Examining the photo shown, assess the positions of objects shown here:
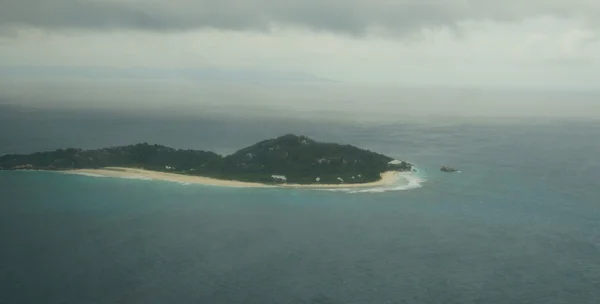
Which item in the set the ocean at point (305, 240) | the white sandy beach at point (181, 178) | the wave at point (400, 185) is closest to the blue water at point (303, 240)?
the ocean at point (305, 240)

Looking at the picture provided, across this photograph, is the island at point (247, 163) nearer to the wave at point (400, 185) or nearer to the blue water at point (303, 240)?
the wave at point (400, 185)

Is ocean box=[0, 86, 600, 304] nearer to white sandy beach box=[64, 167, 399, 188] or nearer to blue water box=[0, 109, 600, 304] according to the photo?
blue water box=[0, 109, 600, 304]

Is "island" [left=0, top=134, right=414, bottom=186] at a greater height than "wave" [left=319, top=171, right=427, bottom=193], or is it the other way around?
"island" [left=0, top=134, right=414, bottom=186]

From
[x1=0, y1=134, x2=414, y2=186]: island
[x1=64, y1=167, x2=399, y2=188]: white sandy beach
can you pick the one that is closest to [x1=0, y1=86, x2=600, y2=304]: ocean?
[x1=64, y1=167, x2=399, y2=188]: white sandy beach

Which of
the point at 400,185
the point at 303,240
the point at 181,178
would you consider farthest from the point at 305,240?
the point at 181,178

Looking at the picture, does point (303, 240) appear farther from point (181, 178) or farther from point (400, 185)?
point (181, 178)

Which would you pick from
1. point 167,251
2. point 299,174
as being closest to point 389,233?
point 167,251

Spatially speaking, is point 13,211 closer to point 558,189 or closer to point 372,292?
point 372,292
